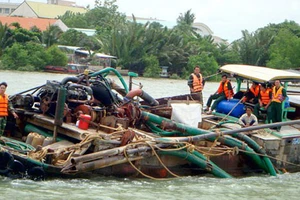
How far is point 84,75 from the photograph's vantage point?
14102 millimetres

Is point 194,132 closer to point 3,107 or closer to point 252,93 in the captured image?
point 252,93

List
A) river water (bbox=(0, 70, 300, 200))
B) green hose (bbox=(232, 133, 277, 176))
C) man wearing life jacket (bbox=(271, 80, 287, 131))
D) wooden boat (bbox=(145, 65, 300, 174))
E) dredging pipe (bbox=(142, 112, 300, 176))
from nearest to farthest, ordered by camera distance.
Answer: river water (bbox=(0, 70, 300, 200))
dredging pipe (bbox=(142, 112, 300, 176))
green hose (bbox=(232, 133, 277, 176))
wooden boat (bbox=(145, 65, 300, 174))
man wearing life jacket (bbox=(271, 80, 287, 131))

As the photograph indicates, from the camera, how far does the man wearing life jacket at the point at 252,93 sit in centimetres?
1602

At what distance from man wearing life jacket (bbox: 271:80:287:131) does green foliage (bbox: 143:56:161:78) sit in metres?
36.5

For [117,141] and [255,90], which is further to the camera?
[255,90]

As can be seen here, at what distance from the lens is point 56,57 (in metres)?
50.8

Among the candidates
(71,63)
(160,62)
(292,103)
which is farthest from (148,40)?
(292,103)

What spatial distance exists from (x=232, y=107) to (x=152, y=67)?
3617 centimetres

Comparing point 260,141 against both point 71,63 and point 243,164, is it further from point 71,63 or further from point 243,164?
point 71,63

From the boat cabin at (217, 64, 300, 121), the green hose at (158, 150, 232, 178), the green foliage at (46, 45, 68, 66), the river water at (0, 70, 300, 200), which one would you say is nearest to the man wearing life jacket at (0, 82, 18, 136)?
the river water at (0, 70, 300, 200)

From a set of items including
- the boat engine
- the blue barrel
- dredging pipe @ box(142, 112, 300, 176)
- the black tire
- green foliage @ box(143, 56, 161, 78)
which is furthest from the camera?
green foliage @ box(143, 56, 161, 78)

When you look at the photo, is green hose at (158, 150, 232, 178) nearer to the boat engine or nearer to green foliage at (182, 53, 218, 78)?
the boat engine

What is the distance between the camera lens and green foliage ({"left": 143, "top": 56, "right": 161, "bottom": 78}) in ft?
170

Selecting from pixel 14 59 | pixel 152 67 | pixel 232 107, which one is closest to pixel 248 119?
pixel 232 107
